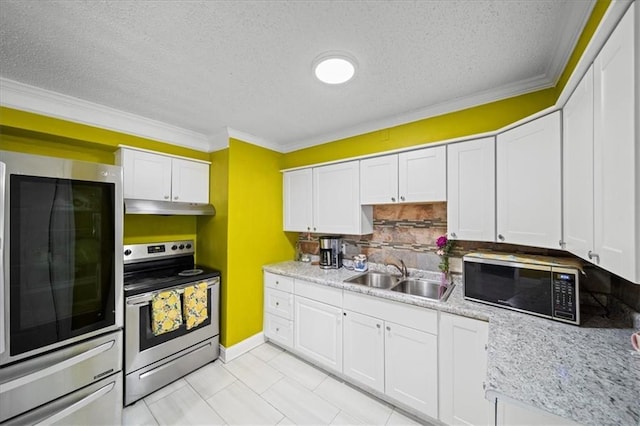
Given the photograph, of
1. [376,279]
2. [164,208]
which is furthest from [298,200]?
[164,208]

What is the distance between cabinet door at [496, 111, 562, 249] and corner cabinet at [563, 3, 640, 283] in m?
0.19

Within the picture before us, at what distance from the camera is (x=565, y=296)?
4.50 ft

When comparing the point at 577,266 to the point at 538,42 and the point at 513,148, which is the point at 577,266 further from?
the point at 538,42

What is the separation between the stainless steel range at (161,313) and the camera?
1.97 metres

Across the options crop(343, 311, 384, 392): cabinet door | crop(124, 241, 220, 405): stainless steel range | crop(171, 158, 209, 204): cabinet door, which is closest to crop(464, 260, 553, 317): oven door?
crop(343, 311, 384, 392): cabinet door

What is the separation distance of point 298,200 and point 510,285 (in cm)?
217

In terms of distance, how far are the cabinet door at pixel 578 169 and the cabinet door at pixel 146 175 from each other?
306 centimetres

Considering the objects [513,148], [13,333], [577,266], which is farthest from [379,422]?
[13,333]

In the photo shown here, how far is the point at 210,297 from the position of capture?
250 centimetres

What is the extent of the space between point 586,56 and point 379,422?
239 cm

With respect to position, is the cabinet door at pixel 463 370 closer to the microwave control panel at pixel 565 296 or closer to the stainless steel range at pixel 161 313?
the microwave control panel at pixel 565 296

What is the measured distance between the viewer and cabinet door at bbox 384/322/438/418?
1.70m

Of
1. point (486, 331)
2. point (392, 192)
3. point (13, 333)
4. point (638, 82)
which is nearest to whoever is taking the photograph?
point (638, 82)

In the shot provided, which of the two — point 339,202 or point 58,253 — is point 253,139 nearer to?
point 339,202
